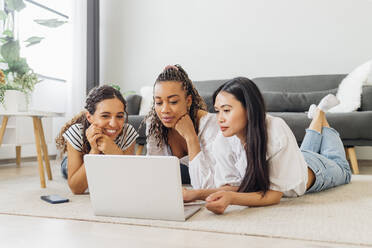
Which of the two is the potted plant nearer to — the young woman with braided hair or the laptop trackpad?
the young woman with braided hair

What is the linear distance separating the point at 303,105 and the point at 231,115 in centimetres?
177

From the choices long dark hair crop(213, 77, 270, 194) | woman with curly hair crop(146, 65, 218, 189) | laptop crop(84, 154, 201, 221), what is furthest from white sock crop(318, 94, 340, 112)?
laptop crop(84, 154, 201, 221)

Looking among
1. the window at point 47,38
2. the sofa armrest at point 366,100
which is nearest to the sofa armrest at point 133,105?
the window at point 47,38

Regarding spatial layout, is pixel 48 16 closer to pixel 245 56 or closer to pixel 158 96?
pixel 245 56

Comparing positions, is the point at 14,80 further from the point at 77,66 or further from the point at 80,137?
the point at 77,66

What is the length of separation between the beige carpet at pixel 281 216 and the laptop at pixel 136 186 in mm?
31

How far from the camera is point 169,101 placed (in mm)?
1464

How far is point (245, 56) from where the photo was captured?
3.51 meters

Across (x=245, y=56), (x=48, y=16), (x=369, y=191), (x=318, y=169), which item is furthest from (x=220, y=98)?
(x=48, y=16)

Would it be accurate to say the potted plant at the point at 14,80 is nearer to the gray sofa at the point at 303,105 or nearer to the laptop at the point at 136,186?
the gray sofa at the point at 303,105

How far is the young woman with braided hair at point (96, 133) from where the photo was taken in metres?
1.44

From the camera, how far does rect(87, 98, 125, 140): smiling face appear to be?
1.50 meters

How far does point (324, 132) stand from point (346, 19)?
5.69 ft

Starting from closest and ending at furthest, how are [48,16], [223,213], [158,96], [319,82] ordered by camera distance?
1. [223,213]
2. [158,96]
3. [319,82]
4. [48,16]
